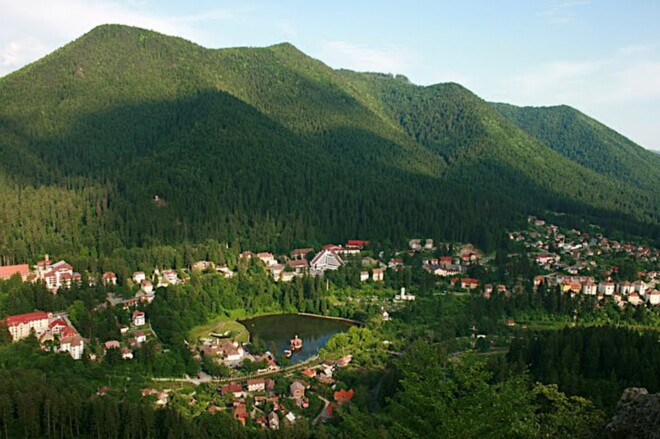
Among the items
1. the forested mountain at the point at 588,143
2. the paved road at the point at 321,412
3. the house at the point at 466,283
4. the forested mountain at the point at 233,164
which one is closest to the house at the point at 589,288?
the house at the point at 466,283

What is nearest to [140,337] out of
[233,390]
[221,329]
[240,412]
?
[221,329]

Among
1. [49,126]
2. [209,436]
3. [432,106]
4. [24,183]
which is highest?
[432,106]

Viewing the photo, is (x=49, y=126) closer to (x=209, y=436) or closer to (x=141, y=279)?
(x=141, y=279)

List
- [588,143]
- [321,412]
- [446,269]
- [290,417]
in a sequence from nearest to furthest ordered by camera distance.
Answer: [290,417] < [321,412] < [446,269] < [588,143]

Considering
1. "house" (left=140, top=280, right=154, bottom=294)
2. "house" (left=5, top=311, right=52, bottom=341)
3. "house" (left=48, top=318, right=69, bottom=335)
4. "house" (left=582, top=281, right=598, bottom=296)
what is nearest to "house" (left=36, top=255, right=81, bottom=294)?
"house" (left=140, top=280, right=154, bottom=294)

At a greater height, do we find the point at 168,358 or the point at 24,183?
the point at 24,183

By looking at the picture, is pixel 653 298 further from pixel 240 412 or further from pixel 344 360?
pixel 240 412

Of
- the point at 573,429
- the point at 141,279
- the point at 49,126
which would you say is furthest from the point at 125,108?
the point at 573,429
